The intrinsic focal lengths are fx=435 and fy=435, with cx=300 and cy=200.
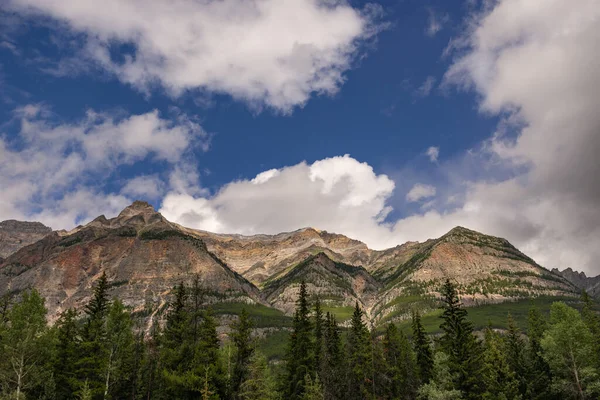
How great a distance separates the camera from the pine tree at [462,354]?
52.9 m

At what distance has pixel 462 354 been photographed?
53844 millimetres

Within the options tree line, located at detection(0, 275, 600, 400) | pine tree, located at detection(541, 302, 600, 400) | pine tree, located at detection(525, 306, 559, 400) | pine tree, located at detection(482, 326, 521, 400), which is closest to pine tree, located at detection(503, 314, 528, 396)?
tree line, located at detection(0, 275, 600, 400)

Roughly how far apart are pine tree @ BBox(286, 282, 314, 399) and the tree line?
0.14 metres

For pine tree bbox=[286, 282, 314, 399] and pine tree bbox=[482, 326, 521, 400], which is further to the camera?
pine tree bbox=[286, 282, 314, 399]

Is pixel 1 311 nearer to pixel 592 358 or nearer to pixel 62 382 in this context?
pixel 62 382

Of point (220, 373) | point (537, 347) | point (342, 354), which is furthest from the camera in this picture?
point (537, 347)

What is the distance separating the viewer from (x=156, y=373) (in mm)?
72438

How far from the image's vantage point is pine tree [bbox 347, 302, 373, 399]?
66.1 meters

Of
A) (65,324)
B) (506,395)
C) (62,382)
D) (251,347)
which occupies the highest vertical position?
(65,324)

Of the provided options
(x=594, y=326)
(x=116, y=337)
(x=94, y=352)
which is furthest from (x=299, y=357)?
(x=594, y=326)

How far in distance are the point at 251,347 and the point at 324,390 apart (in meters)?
11.7

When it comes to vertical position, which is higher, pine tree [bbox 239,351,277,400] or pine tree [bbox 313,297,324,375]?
pine tree [bbox 313,297,324,375]

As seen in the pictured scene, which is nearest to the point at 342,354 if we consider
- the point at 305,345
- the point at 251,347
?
the point at 305,345

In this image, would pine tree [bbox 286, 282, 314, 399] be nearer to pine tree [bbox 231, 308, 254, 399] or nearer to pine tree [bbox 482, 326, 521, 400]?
pine tree [bbox 231, 308, 254, 399]
